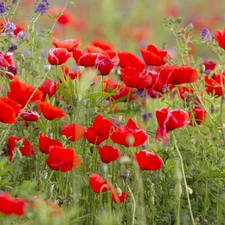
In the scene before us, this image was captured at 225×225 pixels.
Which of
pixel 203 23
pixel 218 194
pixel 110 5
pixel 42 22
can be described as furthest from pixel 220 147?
pixel 42 22

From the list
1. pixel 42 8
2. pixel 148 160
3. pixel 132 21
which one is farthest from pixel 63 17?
pixel 132 21

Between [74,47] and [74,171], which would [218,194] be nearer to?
[74,171]

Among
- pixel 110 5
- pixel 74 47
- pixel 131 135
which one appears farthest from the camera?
pixel 110 5

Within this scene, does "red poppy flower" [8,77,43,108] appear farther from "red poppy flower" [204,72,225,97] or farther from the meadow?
"red poppy flower" [204,72,225,97]

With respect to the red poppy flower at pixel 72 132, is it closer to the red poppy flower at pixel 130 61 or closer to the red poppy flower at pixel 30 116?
the red poppy flower at pixel 30 116

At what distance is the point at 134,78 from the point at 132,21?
497cm

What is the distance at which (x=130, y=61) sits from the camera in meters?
2.69

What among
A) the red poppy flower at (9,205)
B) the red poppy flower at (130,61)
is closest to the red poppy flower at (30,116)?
the red poppy flower at (130,61)

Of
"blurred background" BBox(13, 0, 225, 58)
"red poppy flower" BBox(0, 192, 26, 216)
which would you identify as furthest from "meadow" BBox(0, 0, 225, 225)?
"blurred background" BBox(13, 0, 225, 58)

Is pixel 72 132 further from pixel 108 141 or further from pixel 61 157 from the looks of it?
pixel 108 141

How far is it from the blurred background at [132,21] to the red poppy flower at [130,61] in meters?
3.08

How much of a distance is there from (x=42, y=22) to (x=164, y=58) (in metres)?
5.23

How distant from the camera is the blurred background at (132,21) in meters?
6.32

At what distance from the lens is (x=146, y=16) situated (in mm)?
7598
